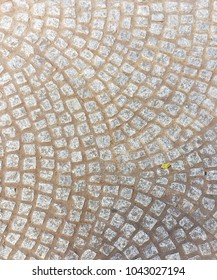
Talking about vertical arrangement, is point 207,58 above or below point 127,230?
above

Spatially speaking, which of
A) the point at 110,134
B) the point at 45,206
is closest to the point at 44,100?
the point at 110,134

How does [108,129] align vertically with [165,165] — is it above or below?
above
